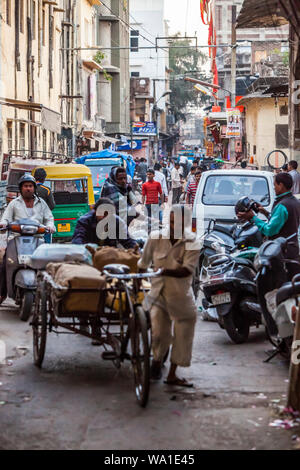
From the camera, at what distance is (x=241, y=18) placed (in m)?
14.9

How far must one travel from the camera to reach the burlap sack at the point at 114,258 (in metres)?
8.09

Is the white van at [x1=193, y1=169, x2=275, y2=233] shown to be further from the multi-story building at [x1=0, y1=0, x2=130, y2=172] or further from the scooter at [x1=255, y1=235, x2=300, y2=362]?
the multi-story building at [x1=0, y1=0, x2=130, y2=172]

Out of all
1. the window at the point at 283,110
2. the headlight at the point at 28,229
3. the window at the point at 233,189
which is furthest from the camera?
the window at the point at 283,110

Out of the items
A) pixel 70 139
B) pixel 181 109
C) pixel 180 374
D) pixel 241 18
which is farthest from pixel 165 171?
pixel 181 109

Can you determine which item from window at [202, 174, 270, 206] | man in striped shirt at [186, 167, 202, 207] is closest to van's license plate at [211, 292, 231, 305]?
window at [202, 174, 270, 206]

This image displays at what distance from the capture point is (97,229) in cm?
956

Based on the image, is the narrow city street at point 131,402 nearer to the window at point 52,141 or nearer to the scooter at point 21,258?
the scooter at point 21,258

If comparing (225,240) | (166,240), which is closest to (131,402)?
(166,240)

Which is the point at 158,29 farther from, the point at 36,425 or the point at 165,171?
the point at 36,425

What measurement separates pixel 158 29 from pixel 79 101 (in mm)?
55054

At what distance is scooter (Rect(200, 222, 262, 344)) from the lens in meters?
9.20

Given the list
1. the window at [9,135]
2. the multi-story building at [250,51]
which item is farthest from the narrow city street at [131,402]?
the window at [9,135]

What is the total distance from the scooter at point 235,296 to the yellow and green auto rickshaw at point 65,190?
9.41 metres

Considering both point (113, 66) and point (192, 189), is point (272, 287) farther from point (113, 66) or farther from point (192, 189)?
point (113, 66)
